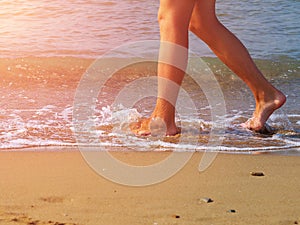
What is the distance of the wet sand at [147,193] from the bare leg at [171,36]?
0.46m

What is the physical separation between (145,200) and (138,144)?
971mm

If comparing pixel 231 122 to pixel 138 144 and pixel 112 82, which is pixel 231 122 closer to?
pixel 138 144

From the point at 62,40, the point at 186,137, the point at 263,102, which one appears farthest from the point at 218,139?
the point at 62,40

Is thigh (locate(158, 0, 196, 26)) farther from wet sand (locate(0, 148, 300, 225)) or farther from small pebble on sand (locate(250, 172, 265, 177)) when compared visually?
small pebble on sand (locate(250, 172, 265, 177))

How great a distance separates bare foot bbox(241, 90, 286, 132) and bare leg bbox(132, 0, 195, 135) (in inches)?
20.2

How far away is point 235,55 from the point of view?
4.06 metres

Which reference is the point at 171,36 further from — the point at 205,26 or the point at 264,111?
the point at 264,111

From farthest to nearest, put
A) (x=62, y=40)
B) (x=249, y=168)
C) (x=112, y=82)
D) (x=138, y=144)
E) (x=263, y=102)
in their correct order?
(x=62, y=40) → (x=112, y=82) → (x=263, y=102) → (x=138, y=144) → (x=249, y=168)

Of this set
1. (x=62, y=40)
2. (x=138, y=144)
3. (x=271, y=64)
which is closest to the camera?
(x=138, y=144)

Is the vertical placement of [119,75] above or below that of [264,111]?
below

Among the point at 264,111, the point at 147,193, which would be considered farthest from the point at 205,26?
the point at 147,193

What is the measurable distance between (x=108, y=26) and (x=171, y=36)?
513 centimetres

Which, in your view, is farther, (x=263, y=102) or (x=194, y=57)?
(x=194, y=57)

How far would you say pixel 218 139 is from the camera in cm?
385
